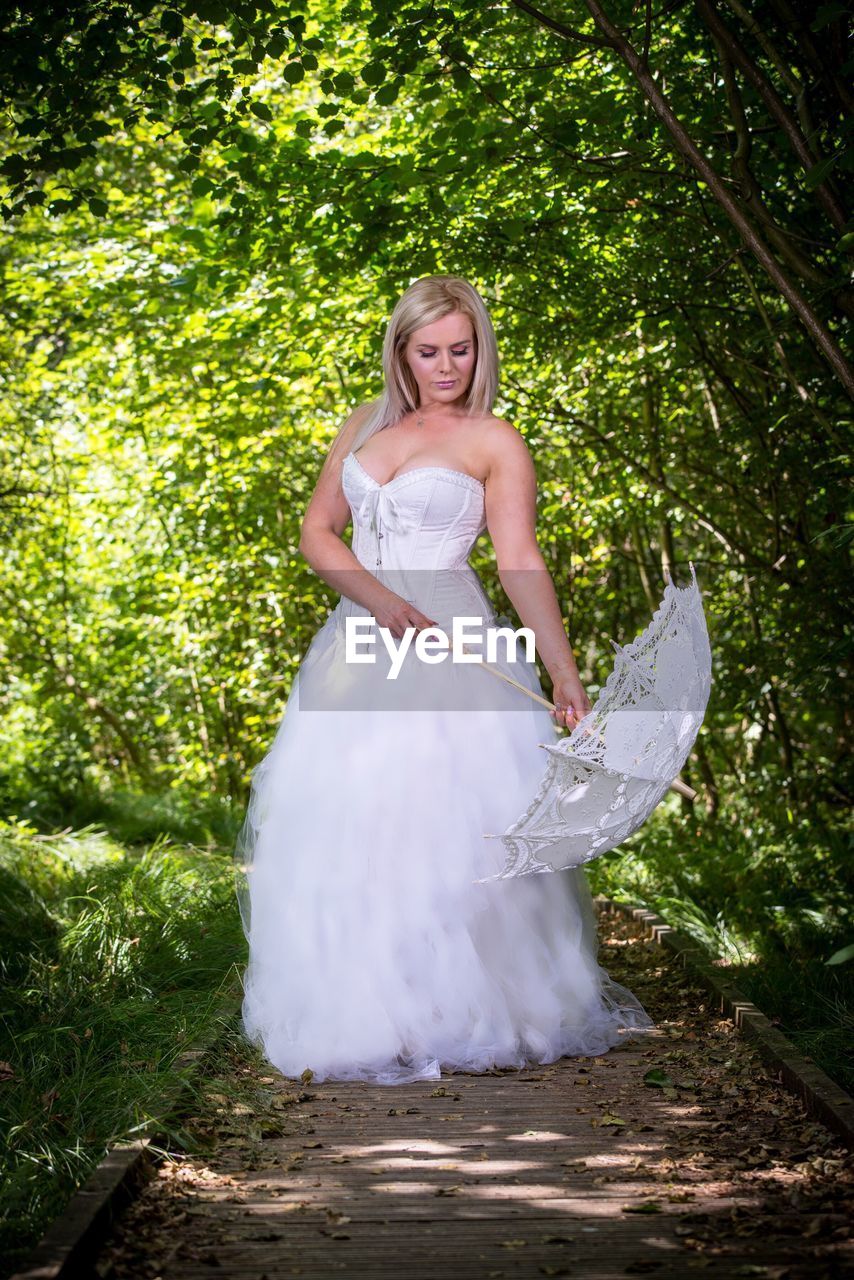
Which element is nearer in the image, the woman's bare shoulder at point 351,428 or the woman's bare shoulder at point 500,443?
the woman's bare shoulder at point 500,443

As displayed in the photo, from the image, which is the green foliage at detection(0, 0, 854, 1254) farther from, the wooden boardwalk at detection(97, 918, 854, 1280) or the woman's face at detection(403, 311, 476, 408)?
the woman's face at detection(403, 311, 476, 408)

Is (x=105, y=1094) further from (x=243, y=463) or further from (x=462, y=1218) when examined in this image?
(x=243, y=463)

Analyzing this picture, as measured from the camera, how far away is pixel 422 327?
13.3 ft

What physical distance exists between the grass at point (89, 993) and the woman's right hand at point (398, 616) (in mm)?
1328

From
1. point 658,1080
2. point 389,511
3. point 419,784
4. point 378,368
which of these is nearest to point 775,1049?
point 658,1080

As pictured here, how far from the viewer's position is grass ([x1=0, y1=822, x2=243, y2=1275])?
9.73 feet

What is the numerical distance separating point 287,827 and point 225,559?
18.9 feet

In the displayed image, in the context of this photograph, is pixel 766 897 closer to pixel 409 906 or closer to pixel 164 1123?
pixel 409 906

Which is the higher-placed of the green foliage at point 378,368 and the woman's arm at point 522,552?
the green foliage at point 378,368

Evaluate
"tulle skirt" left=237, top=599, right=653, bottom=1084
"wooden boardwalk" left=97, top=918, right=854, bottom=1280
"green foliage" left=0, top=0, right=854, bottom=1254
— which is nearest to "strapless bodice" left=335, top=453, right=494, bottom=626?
"tulle skirt" left=237, top=599, right=653, bottom=1084

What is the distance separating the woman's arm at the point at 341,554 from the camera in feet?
12.9

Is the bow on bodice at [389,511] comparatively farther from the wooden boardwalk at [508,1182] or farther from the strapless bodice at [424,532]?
the wooden boardwalk at [508,1182]

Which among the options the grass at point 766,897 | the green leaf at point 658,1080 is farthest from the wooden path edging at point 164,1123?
the green leaf at point 658,1080

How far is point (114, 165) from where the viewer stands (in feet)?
32.3
